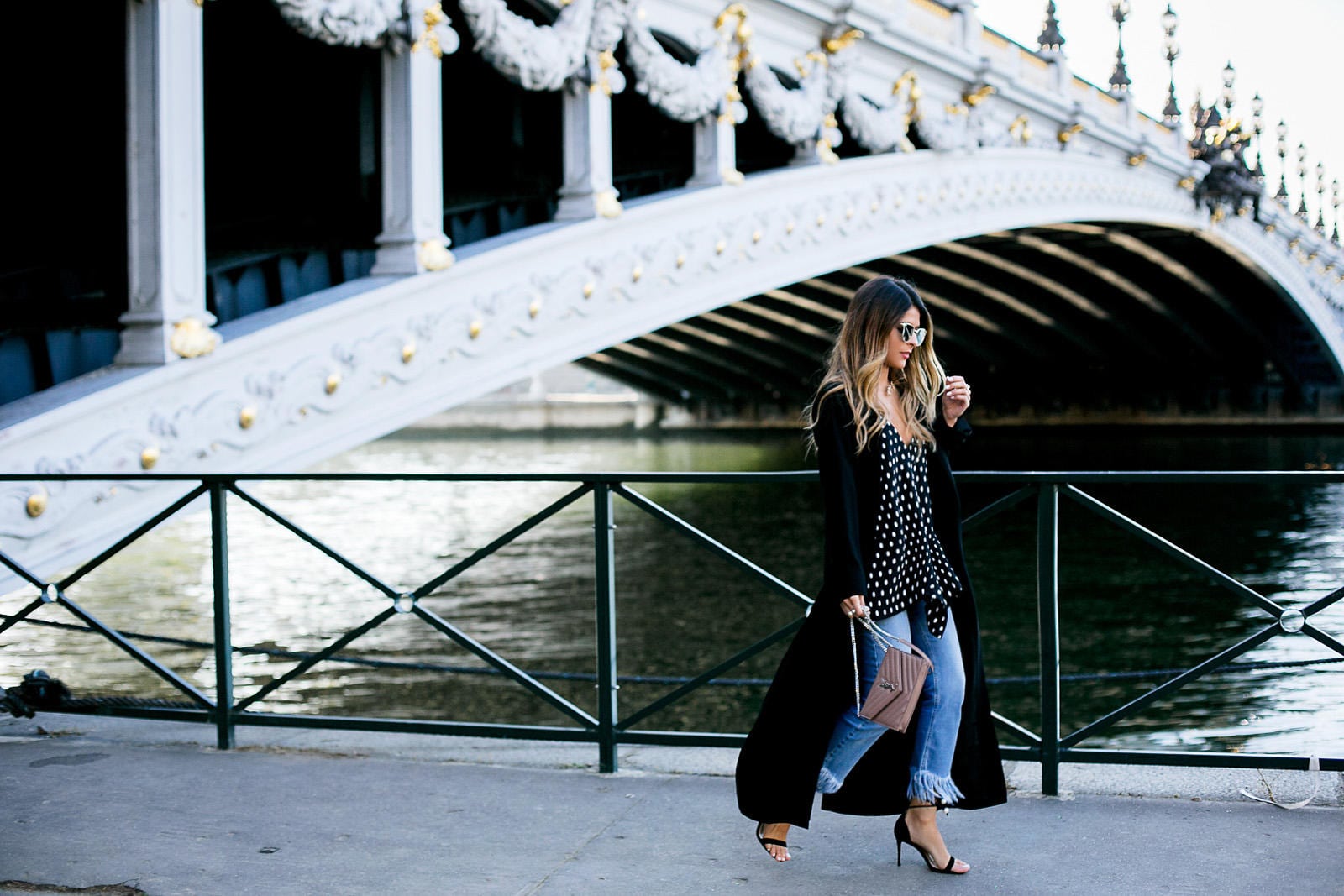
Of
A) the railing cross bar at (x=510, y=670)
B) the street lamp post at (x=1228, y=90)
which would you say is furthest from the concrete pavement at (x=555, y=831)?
the street lamp post at (x=1228, y=90)

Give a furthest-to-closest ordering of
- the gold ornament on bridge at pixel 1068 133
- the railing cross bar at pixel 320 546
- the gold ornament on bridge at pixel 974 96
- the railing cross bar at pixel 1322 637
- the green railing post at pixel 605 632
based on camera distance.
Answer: the gold ornament on bridge at pixel 1068 133 < the gold ornament on bridge at pixel 974 96 < the railing cross bar at pixel 320 546 < the green railing post at pixel 605 632 < the railing cross bar at pixel 1322 637

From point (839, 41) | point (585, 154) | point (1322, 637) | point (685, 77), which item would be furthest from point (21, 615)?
point (839, 41)

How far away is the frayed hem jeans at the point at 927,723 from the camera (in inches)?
141

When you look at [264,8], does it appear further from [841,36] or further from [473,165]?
[841,36]

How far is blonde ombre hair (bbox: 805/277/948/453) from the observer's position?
357cm

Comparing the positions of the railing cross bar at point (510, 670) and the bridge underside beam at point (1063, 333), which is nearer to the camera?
the railing cross bar at point (510, 670)

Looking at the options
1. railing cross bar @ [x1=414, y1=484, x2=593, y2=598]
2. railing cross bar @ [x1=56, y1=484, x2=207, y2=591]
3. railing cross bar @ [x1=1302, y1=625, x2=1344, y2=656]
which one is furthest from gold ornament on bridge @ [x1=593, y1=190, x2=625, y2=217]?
railing cross bar @ [x1=1302, y1=625, x2=1344, y2=656]

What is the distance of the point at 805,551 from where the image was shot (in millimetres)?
17359

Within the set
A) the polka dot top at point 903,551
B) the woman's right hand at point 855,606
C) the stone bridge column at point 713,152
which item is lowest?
the woman's right hand at point 855,606

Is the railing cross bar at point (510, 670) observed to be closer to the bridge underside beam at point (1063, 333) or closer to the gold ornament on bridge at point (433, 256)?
the gold ornament on bridge at point (433, 256)

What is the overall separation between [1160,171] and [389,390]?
2612 centimetres

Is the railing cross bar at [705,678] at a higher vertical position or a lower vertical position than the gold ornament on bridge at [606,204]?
lower

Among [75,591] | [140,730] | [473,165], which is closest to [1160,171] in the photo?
[473,165]

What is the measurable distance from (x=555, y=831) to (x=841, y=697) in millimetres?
999
